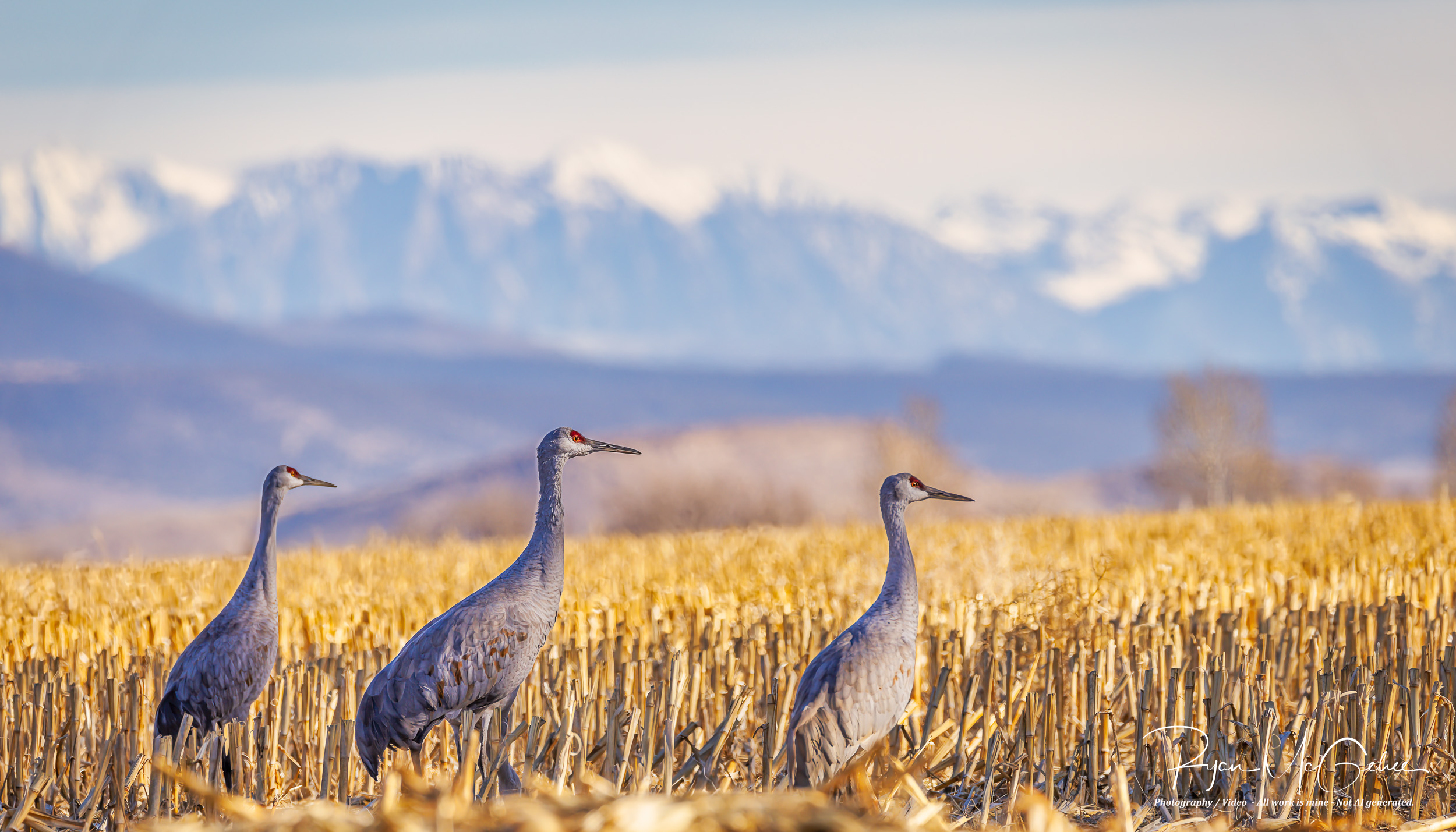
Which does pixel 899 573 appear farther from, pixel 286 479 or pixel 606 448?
pixel 286 479

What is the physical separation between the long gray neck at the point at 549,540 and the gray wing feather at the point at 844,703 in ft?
5.19

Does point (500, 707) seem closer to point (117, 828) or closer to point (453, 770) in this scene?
point (453, 770)

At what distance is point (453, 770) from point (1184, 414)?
6068cm

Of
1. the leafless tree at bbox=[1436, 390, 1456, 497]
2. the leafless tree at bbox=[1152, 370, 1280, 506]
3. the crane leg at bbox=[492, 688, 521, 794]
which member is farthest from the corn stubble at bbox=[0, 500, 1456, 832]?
the leafless tree at bbox=[1436, 390, 1456, 497]

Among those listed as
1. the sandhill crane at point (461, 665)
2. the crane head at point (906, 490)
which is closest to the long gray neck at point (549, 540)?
the sandhill crane at point (461, 665)

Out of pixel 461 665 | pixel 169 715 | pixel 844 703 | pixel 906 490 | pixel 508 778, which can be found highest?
pixel 906 490

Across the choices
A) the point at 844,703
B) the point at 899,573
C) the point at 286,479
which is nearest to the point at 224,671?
the point at 286,479

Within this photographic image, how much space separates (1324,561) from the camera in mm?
14156

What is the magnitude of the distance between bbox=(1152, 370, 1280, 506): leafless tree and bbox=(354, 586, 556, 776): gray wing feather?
2083 inches

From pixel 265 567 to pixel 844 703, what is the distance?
3772 mm

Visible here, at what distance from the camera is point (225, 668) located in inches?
306

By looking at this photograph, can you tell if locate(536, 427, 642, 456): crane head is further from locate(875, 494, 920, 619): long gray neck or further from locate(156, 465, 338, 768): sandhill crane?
locate(875, 494, 920, 619): long gray neck

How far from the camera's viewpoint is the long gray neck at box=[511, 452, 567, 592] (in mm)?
7676

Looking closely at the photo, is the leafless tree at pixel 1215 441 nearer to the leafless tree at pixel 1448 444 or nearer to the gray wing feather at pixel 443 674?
the leafless tree at pixel 1448 444
